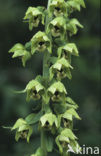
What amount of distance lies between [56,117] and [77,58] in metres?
3.77

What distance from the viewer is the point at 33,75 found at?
940 centimetres

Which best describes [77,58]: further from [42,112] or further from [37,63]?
[42,112]

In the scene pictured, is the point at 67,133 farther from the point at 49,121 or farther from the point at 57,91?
the point at 57,91

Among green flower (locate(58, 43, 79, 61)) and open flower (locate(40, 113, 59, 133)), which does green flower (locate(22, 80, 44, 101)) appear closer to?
open flower (locate(40, 113, 59, 133))

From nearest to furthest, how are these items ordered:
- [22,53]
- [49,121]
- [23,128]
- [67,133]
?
[49,121] → [67,133] → [23,128] → [22,53]

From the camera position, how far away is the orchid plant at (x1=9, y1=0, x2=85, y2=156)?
16.0 ft

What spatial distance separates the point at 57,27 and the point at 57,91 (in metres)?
0.66

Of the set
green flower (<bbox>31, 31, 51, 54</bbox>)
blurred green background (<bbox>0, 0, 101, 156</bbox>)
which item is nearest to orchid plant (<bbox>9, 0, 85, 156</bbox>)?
green flower (<bbox>31, 31, 51, 54</bbox>)

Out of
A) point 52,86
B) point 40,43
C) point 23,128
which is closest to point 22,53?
point 40,43

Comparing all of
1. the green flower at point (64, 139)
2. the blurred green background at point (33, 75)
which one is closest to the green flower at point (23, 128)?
the green flower at point (64, 139)

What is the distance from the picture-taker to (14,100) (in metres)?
8.22

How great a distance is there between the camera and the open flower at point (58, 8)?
4988 mm

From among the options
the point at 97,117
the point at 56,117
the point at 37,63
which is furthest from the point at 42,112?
the point at 37,63

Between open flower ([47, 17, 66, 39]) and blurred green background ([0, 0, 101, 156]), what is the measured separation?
2.86m
